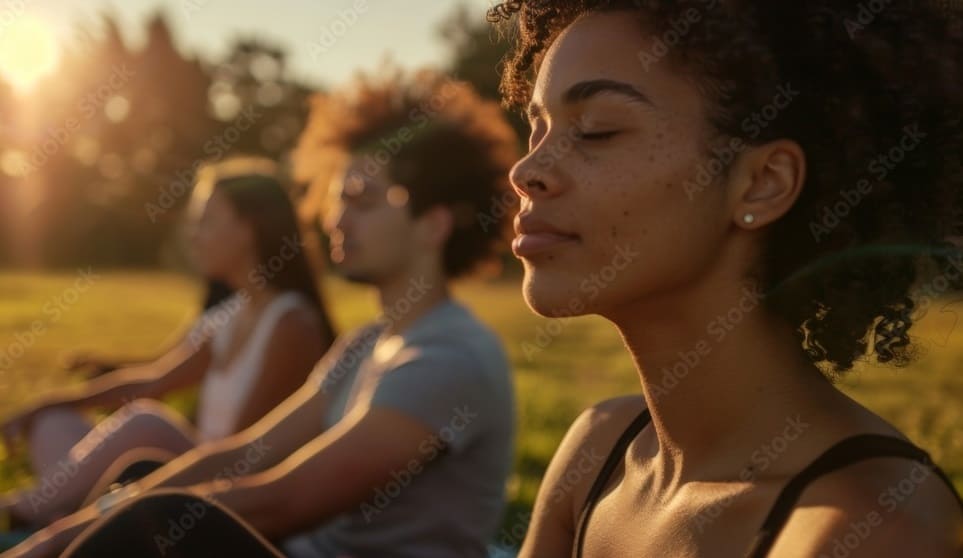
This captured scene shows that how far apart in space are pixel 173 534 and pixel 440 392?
3.37ft

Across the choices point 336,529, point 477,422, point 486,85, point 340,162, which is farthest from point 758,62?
point 486,85

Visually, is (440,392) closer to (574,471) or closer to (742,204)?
(574,471)

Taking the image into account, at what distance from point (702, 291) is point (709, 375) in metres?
0.16

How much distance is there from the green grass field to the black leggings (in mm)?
1338

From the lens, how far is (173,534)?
2686mm

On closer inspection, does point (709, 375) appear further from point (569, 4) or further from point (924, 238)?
point (569, 4)

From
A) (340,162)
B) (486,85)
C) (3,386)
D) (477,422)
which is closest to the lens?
(477,422)

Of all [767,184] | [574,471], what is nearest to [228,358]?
[574,471]

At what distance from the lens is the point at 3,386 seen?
12188mm

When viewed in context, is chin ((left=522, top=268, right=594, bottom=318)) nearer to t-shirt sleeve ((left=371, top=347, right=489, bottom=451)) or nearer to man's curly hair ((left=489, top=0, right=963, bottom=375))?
man's curly hair ((left=489, top=0, right=963, bottom=375))

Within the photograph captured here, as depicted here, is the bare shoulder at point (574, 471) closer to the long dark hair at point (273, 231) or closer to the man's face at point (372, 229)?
the man's face at point (372, 229)

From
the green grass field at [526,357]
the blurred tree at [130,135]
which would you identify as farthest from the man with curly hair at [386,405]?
the blurred tree at [130,135]

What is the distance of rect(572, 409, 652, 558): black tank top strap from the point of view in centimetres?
238

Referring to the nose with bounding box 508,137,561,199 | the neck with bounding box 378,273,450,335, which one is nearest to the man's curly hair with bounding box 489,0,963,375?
the nose with bounding box 508,137,561,199
